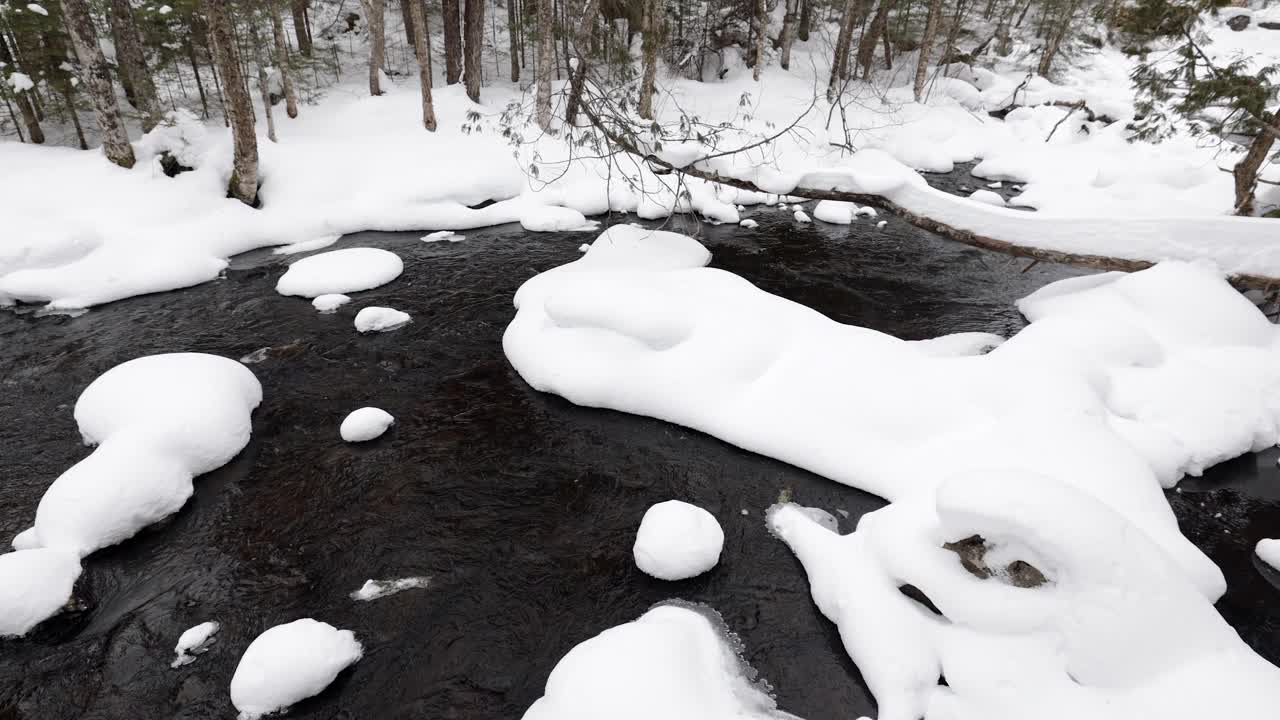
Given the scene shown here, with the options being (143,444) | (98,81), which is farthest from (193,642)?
(98,81)

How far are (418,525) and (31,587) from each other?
241cm

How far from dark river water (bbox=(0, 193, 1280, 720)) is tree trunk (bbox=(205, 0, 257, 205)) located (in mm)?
3224

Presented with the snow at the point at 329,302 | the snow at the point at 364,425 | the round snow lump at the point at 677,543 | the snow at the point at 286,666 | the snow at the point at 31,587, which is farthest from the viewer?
the snow at the point at 329,302

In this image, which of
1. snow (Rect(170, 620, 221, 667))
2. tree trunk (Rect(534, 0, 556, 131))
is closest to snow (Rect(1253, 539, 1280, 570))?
snow (Rect(170, 620, 221, 667))

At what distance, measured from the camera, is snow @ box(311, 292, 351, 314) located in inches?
326

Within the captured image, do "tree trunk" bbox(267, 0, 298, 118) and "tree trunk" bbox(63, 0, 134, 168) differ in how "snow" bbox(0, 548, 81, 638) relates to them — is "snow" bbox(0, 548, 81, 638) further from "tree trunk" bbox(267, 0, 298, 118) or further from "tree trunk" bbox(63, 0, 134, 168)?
"tree trunk" bbox(267, 0, 298, 118)

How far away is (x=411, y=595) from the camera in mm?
4418

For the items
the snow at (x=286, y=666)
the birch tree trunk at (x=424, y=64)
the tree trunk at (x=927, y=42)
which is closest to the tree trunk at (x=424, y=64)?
the birch tree trunk at (x=424, y=64)

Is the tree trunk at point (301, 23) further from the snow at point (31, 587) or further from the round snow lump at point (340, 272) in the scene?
the snow at point (31, 587)

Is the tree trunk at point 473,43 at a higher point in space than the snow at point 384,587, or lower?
higher

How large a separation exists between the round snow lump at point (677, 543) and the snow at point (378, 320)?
4.71 meters

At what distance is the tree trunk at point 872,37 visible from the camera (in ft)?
66.5

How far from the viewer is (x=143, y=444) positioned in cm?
523

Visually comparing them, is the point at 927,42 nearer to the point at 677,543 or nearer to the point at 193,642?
the point at 677,543
